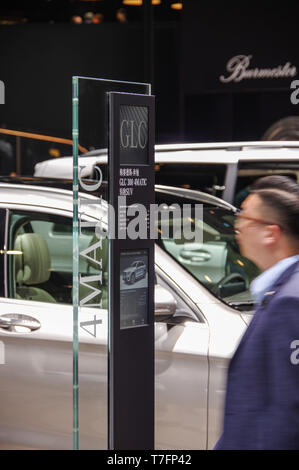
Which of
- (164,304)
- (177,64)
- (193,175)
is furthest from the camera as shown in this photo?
(177,64)

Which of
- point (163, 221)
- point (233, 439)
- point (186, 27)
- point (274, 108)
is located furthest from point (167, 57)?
point (233, 439)

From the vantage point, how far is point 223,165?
799cm

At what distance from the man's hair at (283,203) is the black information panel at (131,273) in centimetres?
80

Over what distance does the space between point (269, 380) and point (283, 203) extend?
1.74ft

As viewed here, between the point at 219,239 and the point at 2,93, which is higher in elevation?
the point at 2,93

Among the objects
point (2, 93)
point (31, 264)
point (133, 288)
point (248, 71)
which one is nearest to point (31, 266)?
point (31, 264)

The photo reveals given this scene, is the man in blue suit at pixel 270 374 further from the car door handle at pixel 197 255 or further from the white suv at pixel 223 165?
the white suv at pixel 223 165

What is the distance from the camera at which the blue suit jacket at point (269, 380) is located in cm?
224

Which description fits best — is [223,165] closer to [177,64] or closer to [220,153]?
[220,153]

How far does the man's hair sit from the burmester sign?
8.64 m

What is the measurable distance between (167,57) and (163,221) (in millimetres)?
7916

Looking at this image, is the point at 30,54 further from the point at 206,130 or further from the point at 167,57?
the point at 206,130

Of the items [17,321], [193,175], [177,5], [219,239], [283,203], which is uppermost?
[177,5]

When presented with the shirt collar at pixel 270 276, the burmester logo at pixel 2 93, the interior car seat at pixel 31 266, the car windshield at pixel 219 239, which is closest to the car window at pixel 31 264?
the interior car seat at pixel 31 266
